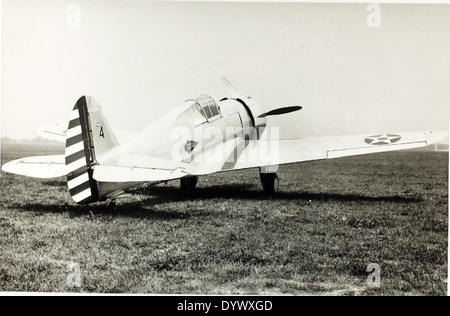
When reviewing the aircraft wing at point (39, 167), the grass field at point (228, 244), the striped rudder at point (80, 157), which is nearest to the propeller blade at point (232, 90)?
the grass field at point (228, 244)

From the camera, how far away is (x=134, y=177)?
5758mm

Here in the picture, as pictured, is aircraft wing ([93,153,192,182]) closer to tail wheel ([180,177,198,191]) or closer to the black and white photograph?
the black and white photograph

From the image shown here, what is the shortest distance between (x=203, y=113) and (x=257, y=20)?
252 centimetres

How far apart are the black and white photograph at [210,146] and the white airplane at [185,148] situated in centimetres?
3

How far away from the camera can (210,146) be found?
843 centimetres

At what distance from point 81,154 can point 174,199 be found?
2.43m

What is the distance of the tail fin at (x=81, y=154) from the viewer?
596 centimetres

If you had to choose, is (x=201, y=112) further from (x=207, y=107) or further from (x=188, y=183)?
(x=188, y=183)

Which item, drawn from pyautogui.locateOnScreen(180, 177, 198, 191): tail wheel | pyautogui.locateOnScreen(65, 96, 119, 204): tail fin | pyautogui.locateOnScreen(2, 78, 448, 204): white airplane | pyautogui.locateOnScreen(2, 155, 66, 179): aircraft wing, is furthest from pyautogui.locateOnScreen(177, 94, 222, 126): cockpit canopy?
pyautogui.locateOnScreen(2, 155, 66, 179): aircraft wing

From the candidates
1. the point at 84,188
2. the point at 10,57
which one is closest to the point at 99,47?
the point at 10,57

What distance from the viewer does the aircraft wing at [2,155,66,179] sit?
21.1 feet

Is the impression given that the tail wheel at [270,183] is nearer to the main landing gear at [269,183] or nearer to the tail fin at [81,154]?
the main landing gear at [269,183]

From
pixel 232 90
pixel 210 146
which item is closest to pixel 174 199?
pixel 210 146

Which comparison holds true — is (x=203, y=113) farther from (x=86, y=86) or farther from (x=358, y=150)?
(x=358, y=150)
